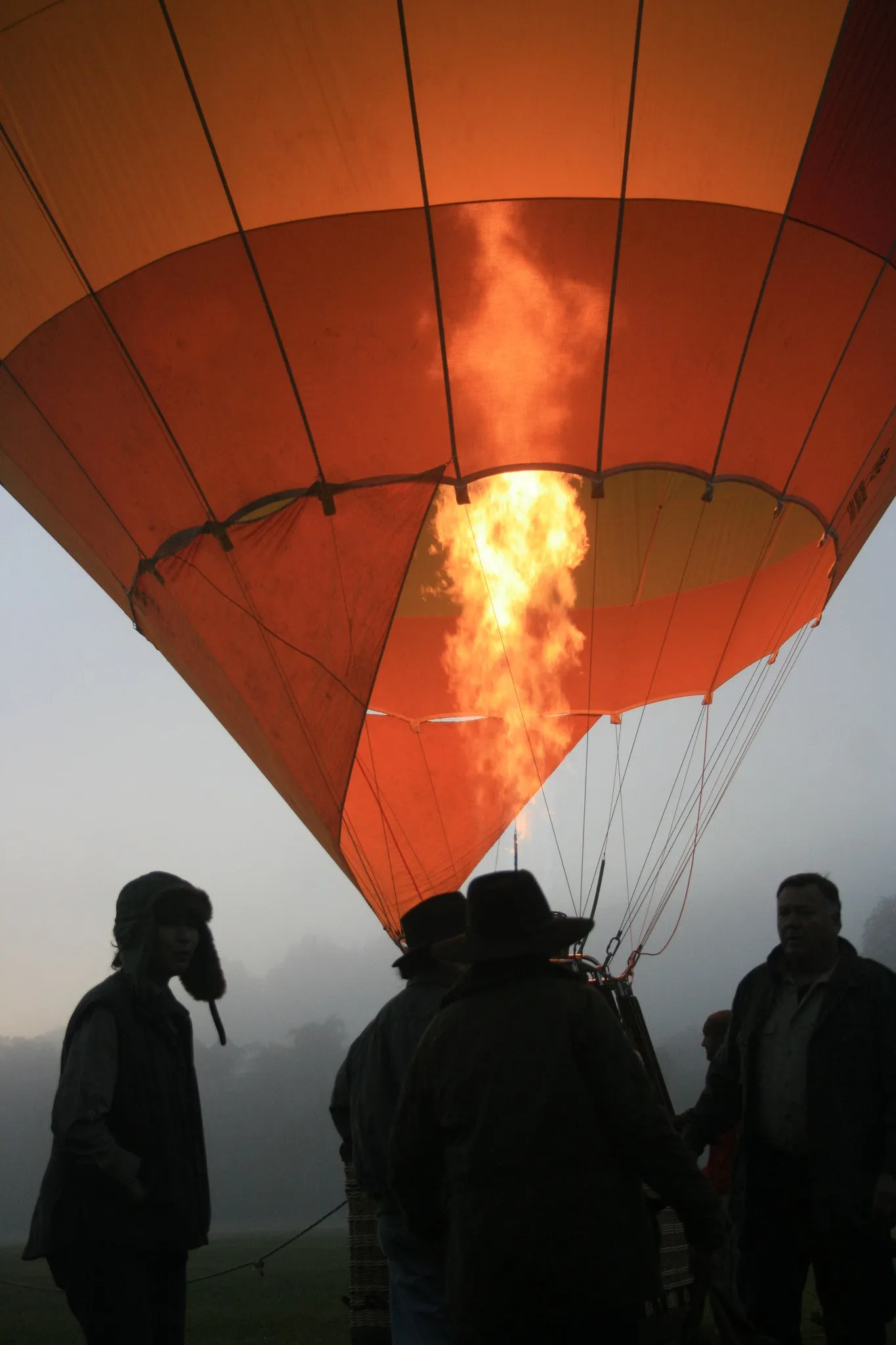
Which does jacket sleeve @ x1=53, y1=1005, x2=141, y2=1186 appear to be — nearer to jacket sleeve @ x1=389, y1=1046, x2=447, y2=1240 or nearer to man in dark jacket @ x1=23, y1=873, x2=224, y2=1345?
man in dark jacket @ x1=23, y1=873, x2=224, y2=1345

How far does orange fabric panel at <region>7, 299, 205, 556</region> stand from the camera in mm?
4277

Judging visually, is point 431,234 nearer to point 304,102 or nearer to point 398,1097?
point 304,102

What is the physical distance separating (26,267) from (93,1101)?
3.25 meters

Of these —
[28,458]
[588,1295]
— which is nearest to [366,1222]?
[588,1295]

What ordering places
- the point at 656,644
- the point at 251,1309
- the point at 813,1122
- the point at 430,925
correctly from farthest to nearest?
the point at 656,644
the point at 251,1309
the point at 430,925
the point at 813,1122

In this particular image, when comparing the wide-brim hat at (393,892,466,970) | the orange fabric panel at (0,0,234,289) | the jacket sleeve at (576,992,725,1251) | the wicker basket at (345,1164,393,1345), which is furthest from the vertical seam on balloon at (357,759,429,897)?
the jacket sleeve at (576,992,725,1251)

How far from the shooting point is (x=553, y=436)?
14.8 feet

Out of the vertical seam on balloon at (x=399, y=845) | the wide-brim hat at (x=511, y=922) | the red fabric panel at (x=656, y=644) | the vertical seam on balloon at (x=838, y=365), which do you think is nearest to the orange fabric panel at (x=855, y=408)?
the vertical seam on balloon at (x=838, y=365)

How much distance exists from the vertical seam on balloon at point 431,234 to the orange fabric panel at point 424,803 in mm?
1897

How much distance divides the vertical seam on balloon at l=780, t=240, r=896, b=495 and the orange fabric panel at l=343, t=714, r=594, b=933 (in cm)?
192

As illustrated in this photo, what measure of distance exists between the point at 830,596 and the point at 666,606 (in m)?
0.83

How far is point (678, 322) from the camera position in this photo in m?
4.33

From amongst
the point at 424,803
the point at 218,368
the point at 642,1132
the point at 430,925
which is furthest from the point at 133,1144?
the point at 424,803

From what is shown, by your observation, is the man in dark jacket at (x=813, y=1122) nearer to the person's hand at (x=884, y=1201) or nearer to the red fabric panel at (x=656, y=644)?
the person's hand at (x=884, y=1201)
